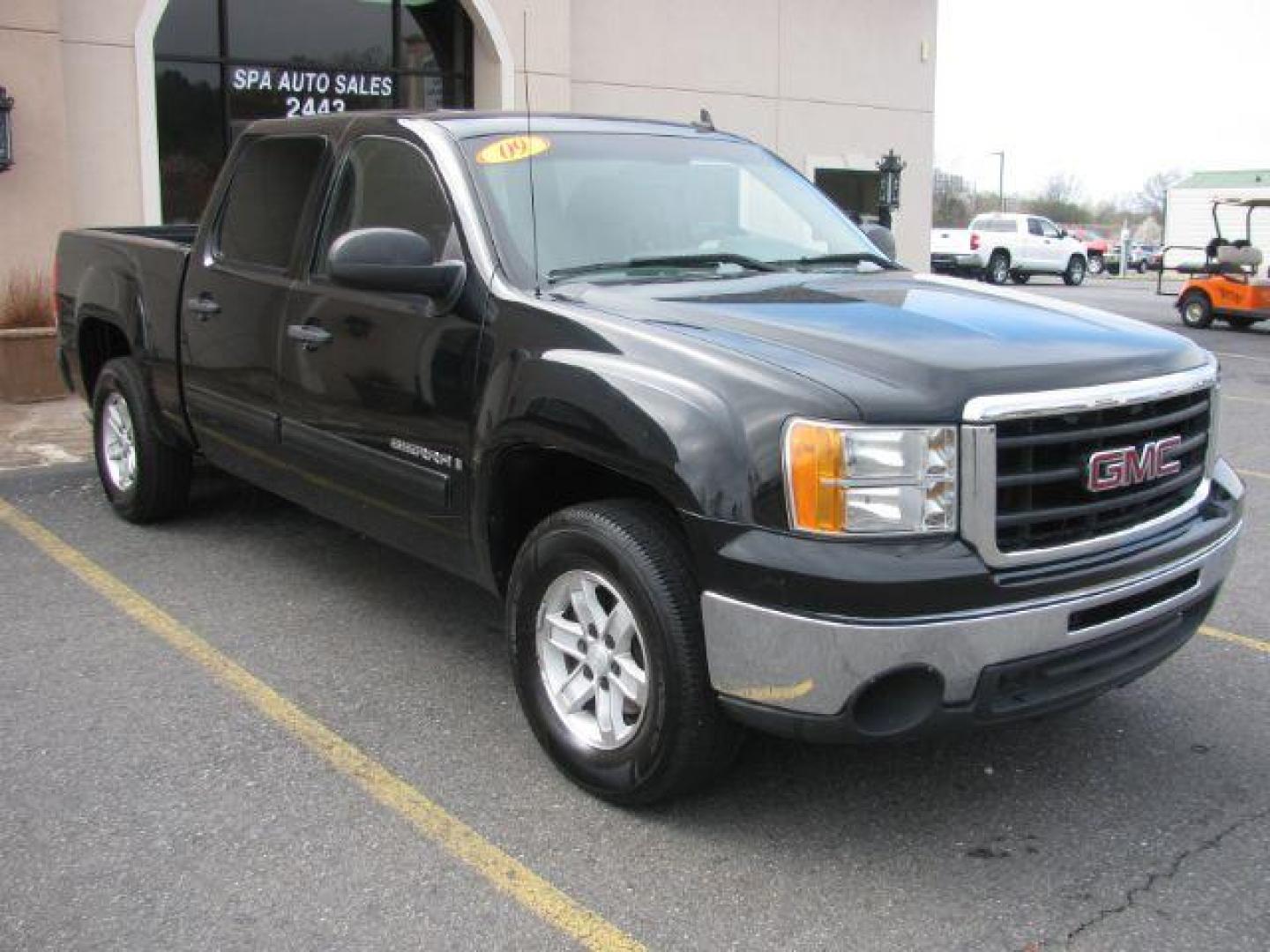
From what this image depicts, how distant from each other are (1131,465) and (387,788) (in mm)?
2249

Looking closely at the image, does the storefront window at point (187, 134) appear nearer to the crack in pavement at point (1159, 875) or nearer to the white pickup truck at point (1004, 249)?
the crack in pavement at point (1159, 875)

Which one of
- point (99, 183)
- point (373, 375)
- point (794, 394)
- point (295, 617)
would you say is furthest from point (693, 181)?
point (99, 183)

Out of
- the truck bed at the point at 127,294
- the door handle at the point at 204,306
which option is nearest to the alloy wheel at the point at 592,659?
the door handle at the point at 204,306

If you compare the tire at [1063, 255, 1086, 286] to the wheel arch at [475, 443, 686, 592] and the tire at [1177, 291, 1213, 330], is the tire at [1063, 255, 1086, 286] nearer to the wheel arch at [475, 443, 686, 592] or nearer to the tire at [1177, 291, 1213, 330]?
the tire at [1177, 291, 1213, 330]

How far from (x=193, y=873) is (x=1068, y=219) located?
9130 cm

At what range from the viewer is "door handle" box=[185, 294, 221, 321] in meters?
5.35

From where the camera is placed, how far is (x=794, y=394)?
3066 mm

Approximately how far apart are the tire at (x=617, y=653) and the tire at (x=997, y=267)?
33.4m

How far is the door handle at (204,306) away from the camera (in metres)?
5.35

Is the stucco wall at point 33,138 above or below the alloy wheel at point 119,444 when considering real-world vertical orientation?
above

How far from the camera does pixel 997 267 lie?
35500mm

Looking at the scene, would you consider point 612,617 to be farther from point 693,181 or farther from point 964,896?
point 693,181

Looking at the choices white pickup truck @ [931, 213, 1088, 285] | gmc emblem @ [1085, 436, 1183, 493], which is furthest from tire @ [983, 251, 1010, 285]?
gmc emblem @ [1085, 436, 1183, 493]

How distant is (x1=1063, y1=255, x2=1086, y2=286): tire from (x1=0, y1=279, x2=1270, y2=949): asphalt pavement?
34.0m
